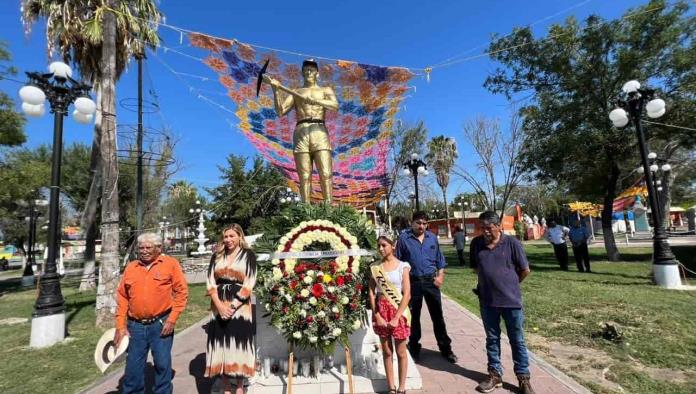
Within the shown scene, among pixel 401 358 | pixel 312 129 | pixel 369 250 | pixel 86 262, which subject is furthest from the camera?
pixel 86 262

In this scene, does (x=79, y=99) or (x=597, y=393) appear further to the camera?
(x=79, y=99)

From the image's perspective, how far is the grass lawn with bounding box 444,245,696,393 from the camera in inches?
158

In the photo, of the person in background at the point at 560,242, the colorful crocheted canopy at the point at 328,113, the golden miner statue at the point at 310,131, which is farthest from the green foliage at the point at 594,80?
the golden miner statue at the point at 310,131

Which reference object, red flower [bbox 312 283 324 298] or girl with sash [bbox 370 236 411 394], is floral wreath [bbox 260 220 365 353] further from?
girl with sash [bbox 370 236 411 394]

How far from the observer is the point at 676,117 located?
12109 mm

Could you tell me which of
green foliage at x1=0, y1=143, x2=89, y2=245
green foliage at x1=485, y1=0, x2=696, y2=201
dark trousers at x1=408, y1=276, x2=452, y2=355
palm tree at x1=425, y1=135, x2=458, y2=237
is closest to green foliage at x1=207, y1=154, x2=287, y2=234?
green foliage at x1=0, y1=143, x2=89, y2=245

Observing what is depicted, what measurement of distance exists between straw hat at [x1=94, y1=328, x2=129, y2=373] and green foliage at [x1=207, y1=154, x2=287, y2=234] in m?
22.9

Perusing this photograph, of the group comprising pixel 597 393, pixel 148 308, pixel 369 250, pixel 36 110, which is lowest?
pixel 597 393

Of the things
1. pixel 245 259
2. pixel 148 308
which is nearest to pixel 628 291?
pixel 245 259

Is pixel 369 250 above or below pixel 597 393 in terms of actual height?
above

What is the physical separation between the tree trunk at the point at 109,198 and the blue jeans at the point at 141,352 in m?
4.58

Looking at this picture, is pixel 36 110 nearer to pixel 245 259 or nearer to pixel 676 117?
pixel 245 259

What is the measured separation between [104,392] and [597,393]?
489cm

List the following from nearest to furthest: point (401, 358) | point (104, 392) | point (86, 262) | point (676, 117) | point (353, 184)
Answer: point (401, 358)
point (104, 392)
point (353, 184)
point (676, 117)
point (86, 262)
